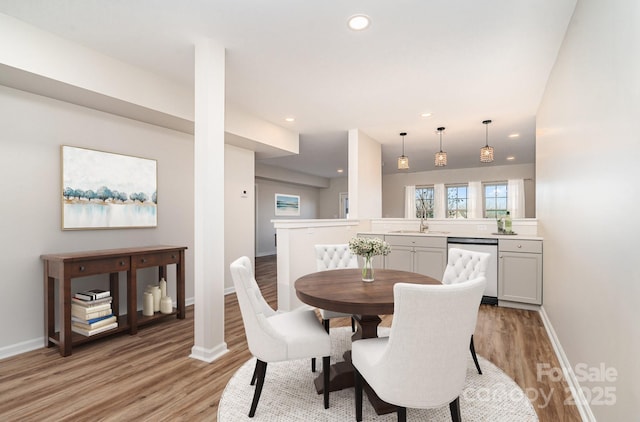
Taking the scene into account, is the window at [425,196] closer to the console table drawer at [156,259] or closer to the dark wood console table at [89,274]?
the console table drawer at [156,259]

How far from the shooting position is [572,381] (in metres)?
2.04

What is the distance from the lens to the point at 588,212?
1792mm

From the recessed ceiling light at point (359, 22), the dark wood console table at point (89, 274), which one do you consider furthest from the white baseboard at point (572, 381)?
the dark wood console table at point (89, 274)

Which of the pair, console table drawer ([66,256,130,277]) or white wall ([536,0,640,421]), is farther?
console table drawer ([66,256,130,277])

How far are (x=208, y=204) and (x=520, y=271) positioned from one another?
379 cm

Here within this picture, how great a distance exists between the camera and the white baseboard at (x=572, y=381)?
1707mm

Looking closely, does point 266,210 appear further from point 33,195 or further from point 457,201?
point 33,195

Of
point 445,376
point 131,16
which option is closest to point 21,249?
point 131,16

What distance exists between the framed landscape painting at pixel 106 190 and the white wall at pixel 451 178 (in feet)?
24.5

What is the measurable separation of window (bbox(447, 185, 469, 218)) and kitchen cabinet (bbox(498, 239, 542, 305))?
487 centimetres

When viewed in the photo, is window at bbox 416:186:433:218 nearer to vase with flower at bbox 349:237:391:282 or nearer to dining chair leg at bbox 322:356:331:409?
vase with flower at bbox 349:237:391:282

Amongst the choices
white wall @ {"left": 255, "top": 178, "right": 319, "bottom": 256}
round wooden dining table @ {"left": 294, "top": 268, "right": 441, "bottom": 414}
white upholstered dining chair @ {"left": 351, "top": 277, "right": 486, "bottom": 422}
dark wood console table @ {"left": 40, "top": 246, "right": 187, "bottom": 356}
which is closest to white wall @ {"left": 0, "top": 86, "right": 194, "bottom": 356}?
dark wood console table @ {"left": 40, "top": 246, "right": 187, "bottom": 356}

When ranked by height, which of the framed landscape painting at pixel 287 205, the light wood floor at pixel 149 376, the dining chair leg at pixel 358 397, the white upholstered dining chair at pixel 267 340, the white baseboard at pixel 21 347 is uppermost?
the framed landscape painting at pixel 287 205

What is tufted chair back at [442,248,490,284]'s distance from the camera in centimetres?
241
